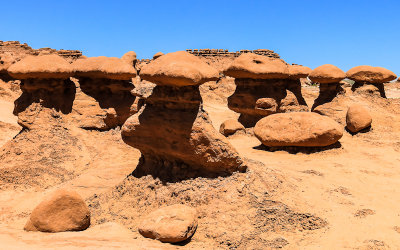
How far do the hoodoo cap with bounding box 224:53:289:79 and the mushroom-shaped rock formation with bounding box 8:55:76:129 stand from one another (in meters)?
5.12

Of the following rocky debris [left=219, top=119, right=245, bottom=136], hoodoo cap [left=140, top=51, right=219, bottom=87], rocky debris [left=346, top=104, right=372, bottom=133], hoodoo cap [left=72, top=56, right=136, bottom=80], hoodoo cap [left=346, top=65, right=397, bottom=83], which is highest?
hoodoo cap [left=346, top=65, right=397, bottom=83]

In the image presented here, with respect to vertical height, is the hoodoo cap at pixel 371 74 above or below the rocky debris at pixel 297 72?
above

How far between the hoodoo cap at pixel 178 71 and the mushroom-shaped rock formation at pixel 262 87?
5489 mm

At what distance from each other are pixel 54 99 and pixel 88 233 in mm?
5142

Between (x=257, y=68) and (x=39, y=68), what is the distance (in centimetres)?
634

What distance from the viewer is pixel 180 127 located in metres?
5.69

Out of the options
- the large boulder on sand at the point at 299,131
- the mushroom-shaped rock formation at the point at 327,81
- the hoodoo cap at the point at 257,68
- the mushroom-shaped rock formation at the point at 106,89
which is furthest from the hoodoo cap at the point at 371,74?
the mushroom-shaped rock formation at the point at 106,89

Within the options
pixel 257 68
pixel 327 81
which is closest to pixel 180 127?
pixel 257 68

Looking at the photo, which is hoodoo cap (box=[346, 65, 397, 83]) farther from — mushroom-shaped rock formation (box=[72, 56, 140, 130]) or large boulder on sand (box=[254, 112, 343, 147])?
mushroom-shaped rock formation (box=[72, 56, 140, 130])

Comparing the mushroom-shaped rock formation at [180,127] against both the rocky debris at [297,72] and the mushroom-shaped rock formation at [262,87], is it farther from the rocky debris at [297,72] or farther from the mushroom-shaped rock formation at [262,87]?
the rocky debris at [297,72]

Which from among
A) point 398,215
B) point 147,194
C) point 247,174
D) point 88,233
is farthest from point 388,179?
point 88,233

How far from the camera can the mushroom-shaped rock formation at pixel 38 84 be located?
316 inches

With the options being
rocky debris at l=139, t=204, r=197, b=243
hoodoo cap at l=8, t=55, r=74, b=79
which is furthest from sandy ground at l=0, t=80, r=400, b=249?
hoodoo cap at l=8, t=55, r=74, b=79

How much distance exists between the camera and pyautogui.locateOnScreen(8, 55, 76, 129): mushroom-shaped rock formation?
8038mm
